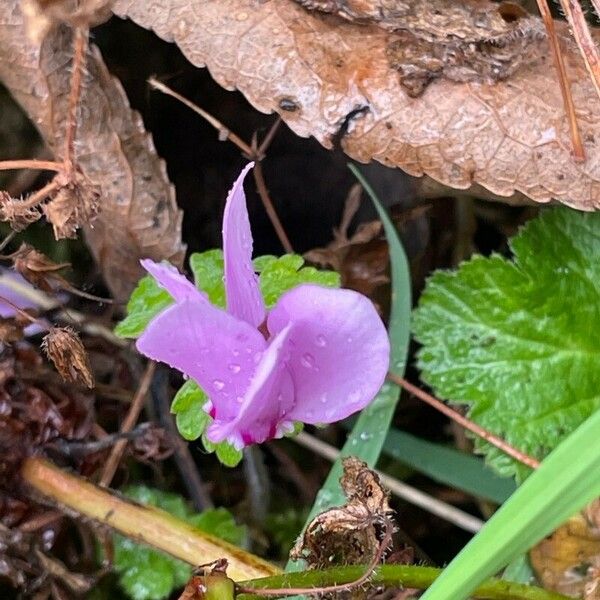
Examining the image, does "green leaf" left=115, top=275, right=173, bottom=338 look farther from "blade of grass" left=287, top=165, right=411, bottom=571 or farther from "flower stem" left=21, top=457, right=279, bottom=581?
"blade of grass" left=287, top=165, right=411, bottom=571

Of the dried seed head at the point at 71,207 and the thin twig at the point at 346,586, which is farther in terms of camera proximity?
the dried seed head at the point at 71,207

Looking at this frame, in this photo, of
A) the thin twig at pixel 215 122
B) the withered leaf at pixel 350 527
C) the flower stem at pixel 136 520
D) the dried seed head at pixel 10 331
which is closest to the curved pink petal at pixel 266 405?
the withered leaf at pixel 350 527

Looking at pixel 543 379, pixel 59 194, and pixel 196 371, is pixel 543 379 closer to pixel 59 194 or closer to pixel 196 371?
pixel 196 371

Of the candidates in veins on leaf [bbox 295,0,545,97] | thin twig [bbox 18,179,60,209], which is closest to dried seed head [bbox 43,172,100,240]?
thin twig [bbox 18,179,60,209]

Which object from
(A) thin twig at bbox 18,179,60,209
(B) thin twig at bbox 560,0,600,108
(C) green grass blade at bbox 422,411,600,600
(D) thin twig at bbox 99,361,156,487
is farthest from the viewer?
(D) thin twig at bbox 99,361,156,487

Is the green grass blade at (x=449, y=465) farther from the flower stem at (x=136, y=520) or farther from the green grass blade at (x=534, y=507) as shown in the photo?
the green grass blade at (x=534, y=507)

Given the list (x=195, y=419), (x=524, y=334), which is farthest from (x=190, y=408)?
(x=524, y=334)
